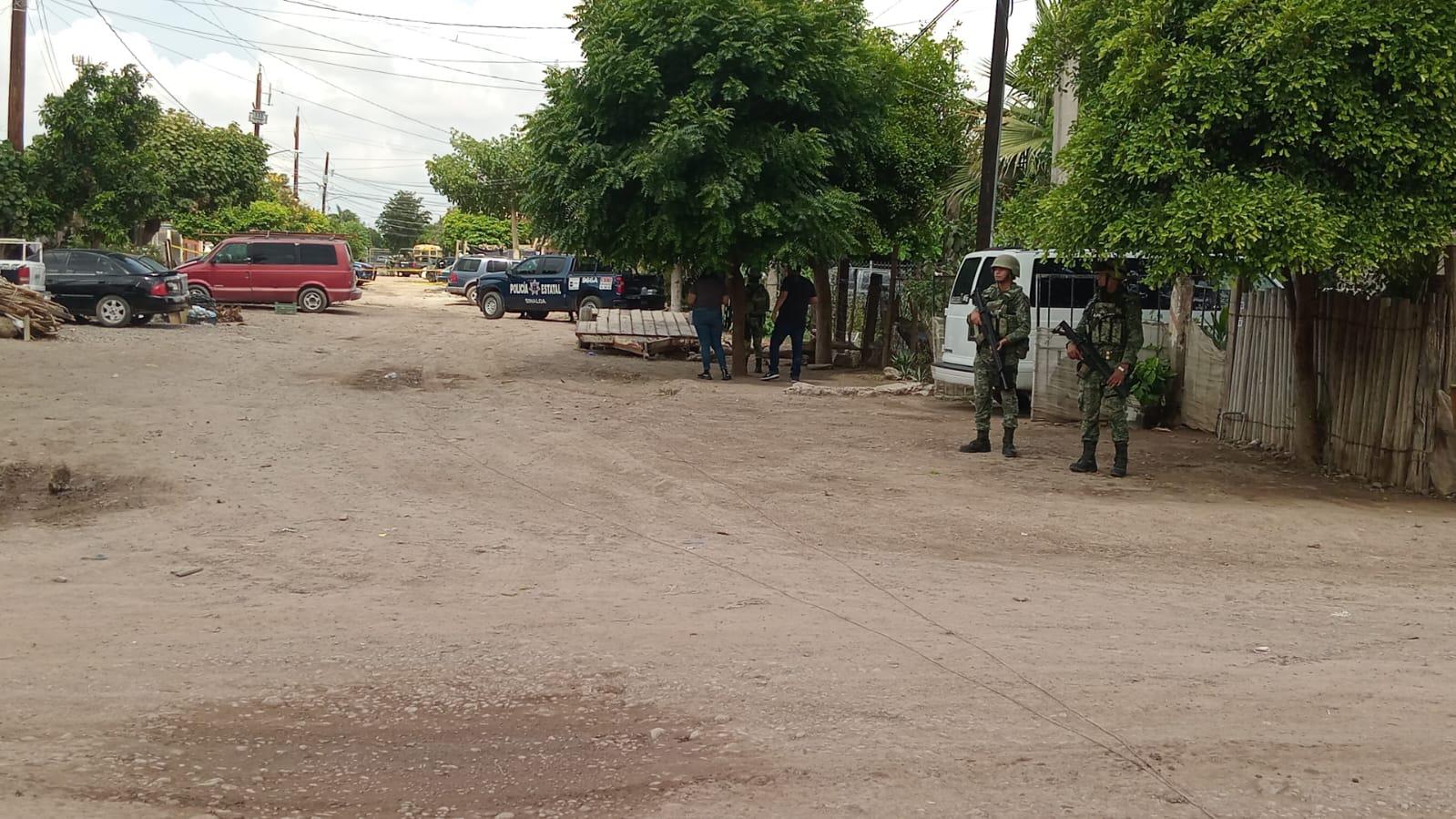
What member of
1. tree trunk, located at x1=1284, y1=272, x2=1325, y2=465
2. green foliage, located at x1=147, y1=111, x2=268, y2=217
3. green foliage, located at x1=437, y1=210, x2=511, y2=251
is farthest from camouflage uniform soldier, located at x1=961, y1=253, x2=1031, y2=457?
green foliage, located at x1=437, y1=210, x2=511, y2=251

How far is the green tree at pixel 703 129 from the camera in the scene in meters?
16.2

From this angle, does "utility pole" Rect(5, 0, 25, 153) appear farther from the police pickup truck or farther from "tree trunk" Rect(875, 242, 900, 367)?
"tree trunk" Rect(875, 242, 900, 367)

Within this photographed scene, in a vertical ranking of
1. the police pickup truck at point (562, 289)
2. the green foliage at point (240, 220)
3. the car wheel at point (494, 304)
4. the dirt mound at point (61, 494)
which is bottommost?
the dirt mound at point (61, 494)

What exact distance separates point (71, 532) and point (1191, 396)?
10313mm

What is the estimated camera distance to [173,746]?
167 inches

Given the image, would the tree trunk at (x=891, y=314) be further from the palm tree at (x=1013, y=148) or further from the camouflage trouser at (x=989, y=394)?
the camouflage trouser at (x=989, y=394)

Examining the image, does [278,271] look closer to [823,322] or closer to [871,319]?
[823,322]

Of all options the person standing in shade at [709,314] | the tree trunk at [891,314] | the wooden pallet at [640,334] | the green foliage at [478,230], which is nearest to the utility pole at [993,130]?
the tree trunk at [891,314]

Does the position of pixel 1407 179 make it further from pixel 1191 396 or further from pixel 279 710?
pixel 279 710

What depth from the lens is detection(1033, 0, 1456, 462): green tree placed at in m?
8.30

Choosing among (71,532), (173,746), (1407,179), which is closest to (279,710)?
(173,746)

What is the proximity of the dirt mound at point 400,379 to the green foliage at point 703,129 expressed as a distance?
2.57m

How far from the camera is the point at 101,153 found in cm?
2878

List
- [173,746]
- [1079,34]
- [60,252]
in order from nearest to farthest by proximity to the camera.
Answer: [173,746] < [1079,34] < [60,252]
